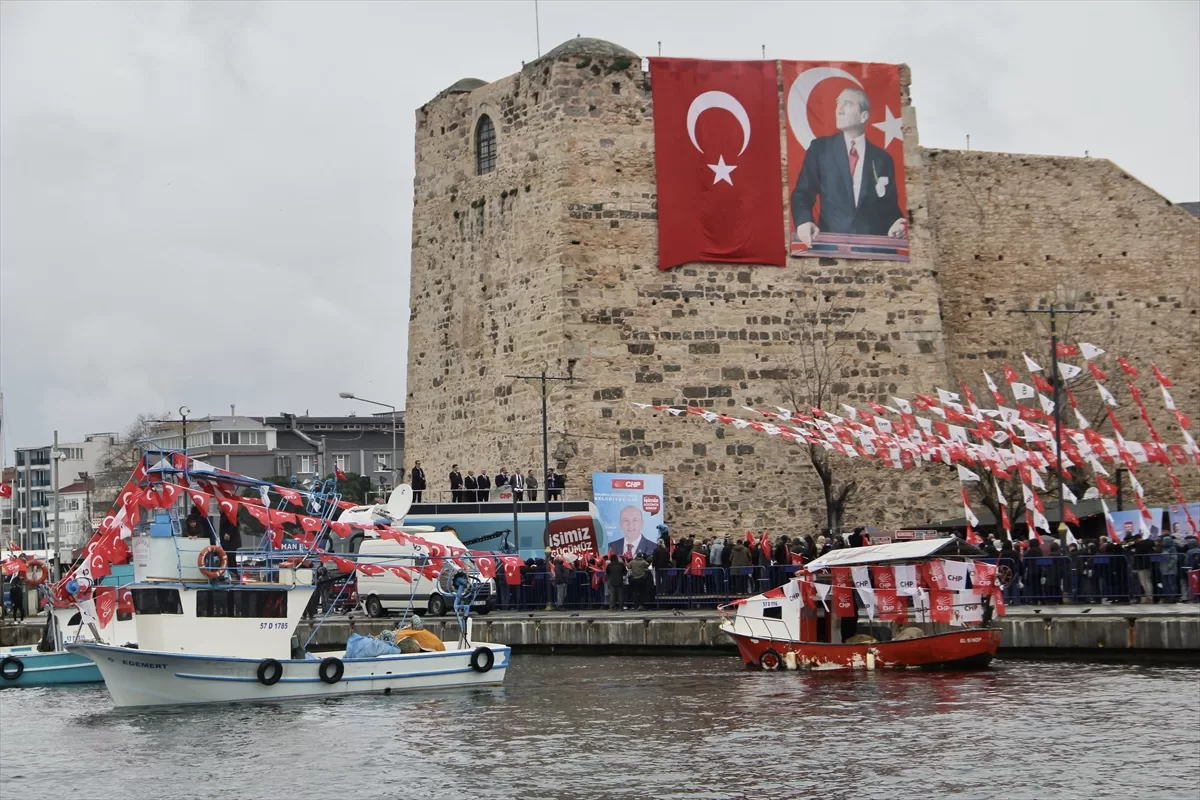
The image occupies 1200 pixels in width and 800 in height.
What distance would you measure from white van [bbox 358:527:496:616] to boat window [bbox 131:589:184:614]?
22.3 ft

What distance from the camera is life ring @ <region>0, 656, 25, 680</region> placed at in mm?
33812

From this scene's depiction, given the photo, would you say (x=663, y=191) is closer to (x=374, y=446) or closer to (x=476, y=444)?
(x=476, y=444)

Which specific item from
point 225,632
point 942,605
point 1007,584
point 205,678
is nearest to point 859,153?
point 1007,584

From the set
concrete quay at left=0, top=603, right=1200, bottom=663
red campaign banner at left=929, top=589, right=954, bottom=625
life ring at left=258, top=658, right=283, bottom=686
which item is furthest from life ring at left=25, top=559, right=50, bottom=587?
red campaign banner at left=929, top=589, right=954, bottom=625

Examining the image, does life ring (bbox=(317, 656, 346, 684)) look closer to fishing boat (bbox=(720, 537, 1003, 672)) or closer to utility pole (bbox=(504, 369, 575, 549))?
fishing boat (bbox=(720, 537, 1003, 672))

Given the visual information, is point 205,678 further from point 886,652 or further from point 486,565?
point 886,652

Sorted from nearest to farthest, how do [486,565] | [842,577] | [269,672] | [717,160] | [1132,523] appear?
[269,672] < [842,577] < [486,565] < [1132,523] < [717,160]

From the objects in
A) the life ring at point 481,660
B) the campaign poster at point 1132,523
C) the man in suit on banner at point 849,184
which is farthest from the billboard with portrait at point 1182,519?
the life ring at point 481,660

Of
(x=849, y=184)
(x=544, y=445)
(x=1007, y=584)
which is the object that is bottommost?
(x=1007, y=584)

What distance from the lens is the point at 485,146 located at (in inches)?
1721

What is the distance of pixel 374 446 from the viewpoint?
10212 cm

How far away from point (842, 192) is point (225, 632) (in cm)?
1959

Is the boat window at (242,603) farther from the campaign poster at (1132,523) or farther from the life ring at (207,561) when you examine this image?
the campaign poster at (1132,523)

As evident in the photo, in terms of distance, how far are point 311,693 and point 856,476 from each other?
17.1 metres
